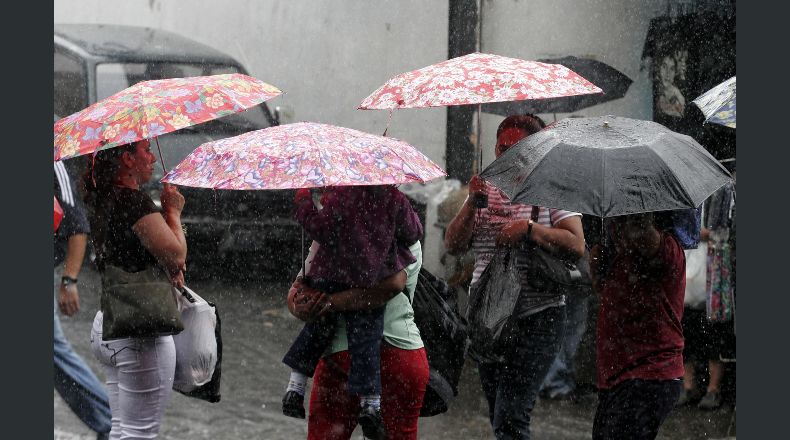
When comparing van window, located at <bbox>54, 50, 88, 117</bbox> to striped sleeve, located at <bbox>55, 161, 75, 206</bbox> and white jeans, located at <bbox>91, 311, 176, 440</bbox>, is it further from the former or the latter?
white jeans, located at <bbox>91, 311, 176, 440</bbox>

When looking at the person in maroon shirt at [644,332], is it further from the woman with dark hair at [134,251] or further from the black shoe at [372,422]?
the woman with dark hair at [134,251]

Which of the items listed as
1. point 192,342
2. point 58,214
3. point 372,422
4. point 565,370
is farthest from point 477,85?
point 565,370

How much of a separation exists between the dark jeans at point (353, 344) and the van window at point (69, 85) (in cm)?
528

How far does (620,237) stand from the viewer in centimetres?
433

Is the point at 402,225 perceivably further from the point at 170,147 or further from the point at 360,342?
the point at 170,147

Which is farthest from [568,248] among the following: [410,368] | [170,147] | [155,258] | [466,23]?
[170,147]

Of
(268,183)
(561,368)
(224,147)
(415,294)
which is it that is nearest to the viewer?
(268,183)

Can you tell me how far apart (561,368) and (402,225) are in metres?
3.20

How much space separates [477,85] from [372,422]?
60.5 inches

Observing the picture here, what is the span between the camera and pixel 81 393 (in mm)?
5887

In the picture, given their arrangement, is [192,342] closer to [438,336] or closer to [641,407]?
[438,336]

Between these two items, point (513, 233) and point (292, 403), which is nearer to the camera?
point (292, 403)

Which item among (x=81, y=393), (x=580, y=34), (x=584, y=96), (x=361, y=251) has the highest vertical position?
(x=580, y=34)

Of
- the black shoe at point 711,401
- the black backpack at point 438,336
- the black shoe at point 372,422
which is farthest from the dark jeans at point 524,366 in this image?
the black shoe at point 711,401
